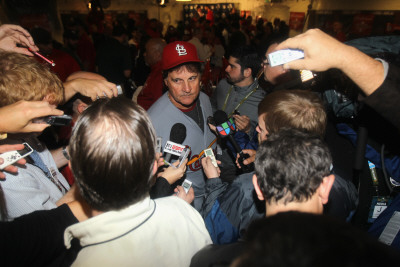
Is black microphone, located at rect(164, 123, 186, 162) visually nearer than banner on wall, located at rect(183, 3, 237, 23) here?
Yes

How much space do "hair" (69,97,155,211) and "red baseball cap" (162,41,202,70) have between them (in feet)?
4.75

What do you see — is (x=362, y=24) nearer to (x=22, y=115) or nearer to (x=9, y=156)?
(x=22, y=115)

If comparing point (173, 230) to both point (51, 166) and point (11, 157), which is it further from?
point (51, 166)

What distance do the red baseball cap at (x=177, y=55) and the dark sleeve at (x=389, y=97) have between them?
1.59 m

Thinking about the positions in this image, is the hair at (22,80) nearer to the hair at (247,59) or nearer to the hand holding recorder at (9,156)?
the hand holding recorder at (9,156)

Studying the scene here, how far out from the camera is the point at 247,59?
3.23 metres

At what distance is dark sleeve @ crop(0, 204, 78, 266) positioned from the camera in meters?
0.89

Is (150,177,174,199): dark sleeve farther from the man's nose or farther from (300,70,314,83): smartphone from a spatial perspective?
(300,70,314,83): smartphone

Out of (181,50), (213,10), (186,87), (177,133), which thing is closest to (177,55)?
(181,50)

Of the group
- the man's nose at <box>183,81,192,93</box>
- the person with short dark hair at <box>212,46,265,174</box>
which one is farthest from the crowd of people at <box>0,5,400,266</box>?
the person with short dark hair at <box>212,46,265,174</box>

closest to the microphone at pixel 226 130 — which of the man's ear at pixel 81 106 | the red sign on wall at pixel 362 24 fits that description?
the man's ear at pixel 81 106

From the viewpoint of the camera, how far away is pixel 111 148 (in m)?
0.88

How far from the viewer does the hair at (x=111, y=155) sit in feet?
2.88

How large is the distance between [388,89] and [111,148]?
130 centimetres
